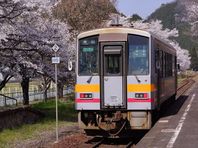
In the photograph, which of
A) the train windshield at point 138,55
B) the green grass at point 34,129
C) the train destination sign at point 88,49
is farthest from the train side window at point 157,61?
the green grass at point 34,129

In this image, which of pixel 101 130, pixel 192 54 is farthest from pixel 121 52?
pixel 192 54

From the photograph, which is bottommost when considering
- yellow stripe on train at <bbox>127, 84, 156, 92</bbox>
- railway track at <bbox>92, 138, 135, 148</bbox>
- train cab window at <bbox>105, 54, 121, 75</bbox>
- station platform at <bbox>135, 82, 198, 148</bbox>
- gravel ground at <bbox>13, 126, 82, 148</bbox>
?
railway track at <bbox>92, 138, 135, 148</bbox>

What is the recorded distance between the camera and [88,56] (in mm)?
15734

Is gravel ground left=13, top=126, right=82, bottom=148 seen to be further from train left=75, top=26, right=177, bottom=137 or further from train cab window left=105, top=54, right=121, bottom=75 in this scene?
train cab window left=105, top=54, right=121, bottom=75

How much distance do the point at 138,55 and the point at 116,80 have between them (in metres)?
1.01

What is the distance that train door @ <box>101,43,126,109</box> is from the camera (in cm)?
1530

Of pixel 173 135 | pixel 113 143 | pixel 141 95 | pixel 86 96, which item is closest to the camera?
pixel 173 135

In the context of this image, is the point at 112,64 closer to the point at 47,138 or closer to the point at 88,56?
the point at 88,56

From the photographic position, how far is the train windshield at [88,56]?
51.1 feet

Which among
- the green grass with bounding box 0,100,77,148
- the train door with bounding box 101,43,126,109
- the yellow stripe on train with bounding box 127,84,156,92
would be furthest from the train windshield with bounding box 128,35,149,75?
the green grass with bounding box 0,100,77,148

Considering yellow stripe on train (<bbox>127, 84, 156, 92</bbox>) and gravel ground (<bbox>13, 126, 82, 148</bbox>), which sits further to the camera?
gravel ground (<bbox>13, 126, 82, 148</bbox>)

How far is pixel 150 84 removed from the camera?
15250 mm

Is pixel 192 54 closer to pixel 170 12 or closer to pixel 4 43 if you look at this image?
pixel 170 12

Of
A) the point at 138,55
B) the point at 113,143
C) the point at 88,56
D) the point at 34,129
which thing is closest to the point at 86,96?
the point at 88,56
